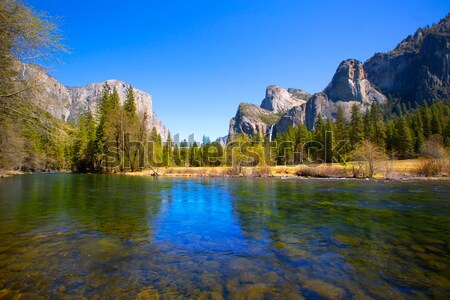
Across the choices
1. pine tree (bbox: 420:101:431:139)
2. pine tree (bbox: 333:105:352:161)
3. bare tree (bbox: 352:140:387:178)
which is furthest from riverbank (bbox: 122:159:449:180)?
pine tree (bbox: 420:101:431:139)

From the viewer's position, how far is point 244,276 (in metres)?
5.76

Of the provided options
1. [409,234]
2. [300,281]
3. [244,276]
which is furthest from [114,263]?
[409,234]

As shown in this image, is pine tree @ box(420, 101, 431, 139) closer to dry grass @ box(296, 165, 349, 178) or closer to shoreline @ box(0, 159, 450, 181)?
shoreline @ box(0, 159, 450, 181)

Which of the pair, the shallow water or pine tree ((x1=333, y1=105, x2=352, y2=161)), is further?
pine tree ((x1=333, y1=105, x2=352, y2=161))

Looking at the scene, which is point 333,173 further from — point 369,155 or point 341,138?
point 341,138

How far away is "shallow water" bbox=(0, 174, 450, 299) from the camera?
202 inches

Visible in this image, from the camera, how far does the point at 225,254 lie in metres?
7.24

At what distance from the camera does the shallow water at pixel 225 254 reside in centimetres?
514

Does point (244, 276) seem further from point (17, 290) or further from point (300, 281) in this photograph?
point (17, 290)

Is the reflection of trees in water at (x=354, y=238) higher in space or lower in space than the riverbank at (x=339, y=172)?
lower

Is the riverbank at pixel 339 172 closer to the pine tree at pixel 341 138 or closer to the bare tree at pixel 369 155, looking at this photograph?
the bare tree at pixel 369 155

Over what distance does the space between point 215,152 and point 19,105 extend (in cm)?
9302

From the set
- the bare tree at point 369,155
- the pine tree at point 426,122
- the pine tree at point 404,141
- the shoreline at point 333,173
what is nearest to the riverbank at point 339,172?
the shoreline at point 333,173

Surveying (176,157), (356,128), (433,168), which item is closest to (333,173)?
(433,168)
